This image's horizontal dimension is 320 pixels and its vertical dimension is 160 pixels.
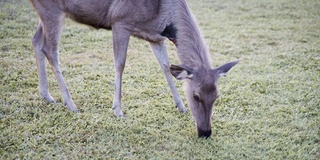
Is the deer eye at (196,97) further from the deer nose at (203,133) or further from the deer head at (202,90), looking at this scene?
the deer nose at (203,133)

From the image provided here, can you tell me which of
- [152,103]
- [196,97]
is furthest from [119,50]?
[196,97]

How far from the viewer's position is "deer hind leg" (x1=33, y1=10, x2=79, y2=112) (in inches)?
215

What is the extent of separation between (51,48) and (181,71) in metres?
2.04

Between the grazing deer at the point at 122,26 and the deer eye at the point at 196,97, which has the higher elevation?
the grazing deer at the point at 122,26

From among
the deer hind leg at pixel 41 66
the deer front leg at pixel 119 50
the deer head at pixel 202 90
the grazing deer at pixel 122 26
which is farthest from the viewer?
the deer hind leg at pixel 41 66

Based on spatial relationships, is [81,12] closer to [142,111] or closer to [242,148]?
[142,111]

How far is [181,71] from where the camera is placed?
4.83 m

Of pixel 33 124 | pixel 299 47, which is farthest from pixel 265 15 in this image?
pixel 33 124

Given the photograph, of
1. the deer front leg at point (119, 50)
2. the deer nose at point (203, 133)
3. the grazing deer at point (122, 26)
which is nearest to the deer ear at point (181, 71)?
the grazing deer at point (122, 26)

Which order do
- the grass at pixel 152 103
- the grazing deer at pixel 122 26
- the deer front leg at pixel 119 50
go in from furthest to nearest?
the deer front leg at pixel 119 50, the grazing deer at pixel 122 26, the grass at pixel 152 103

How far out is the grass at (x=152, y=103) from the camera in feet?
14.7

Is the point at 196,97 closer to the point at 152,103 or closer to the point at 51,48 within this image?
the point at 152,103

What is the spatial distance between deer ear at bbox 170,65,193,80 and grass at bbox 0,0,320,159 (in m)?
0.74

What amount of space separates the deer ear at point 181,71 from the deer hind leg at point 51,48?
1.58 metres
